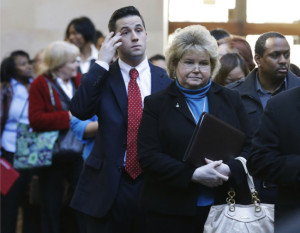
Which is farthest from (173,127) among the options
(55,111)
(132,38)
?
(55,111)

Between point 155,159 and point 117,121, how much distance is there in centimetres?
67

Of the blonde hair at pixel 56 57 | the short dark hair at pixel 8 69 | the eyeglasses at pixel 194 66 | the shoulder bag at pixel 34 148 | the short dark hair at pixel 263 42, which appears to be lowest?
the shoulder bag at pixel 34 148

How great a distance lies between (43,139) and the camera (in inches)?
281

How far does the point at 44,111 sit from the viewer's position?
23.7 feet

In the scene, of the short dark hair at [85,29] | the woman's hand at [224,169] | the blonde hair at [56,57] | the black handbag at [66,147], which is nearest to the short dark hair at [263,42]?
the woman's hand at [224,169]

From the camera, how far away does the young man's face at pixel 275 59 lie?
18.6 ft

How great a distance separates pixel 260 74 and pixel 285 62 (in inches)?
7.8

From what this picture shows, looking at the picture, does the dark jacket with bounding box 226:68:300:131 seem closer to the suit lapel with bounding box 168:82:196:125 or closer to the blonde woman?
the suit lapel with bounding box 168:82:196:125

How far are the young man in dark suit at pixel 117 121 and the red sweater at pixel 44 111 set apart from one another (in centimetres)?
177

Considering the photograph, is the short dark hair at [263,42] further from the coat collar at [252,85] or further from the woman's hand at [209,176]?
the woman's hand at [209,176]

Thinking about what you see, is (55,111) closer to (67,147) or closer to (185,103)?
(67,147)

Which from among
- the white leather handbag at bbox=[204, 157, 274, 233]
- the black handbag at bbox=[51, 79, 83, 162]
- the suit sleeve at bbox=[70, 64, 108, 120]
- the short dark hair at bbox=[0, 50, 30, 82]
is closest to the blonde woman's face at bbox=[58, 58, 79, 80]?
the black handbag at bbox=[51, 79, 83, 162]

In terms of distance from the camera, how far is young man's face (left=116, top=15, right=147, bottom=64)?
5320 mm

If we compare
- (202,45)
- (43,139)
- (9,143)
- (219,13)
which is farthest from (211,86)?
(219,13)
